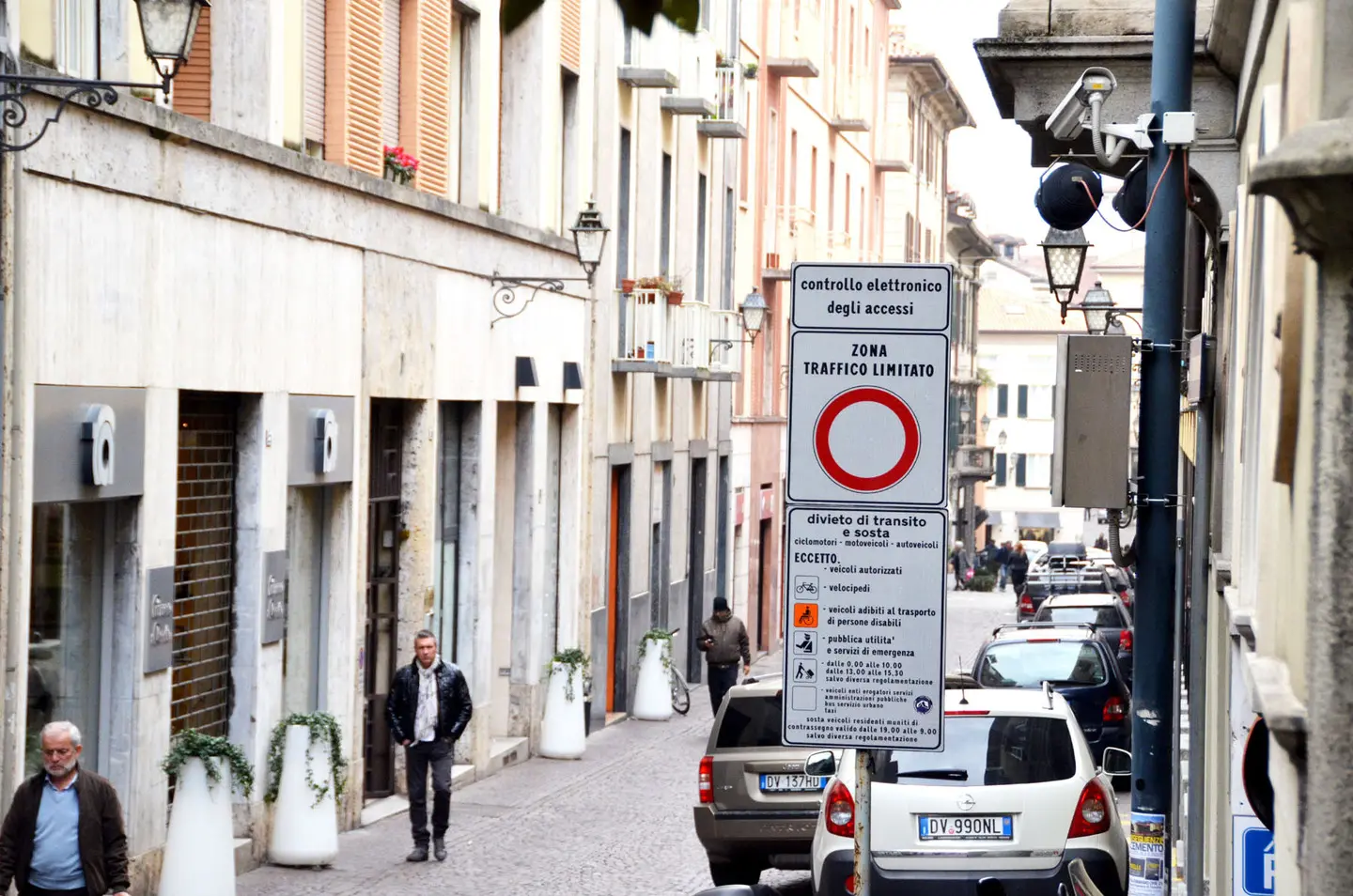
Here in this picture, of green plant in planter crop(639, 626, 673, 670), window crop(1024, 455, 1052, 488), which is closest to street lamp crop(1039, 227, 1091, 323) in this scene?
green plant in planter crop(639, 626, 673, 670)

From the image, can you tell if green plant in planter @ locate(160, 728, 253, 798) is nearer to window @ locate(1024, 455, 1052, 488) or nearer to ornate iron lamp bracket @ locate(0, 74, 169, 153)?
ornate iron lamp bracket @ locate(0, 74, 169, 153)

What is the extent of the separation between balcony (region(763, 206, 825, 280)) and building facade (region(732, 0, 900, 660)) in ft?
0.12

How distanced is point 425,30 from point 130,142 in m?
7.29

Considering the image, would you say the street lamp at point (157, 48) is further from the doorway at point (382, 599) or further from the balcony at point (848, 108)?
the balcony at point (848, 108)

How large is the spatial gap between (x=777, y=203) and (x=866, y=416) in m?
35.9

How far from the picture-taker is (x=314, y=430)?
17.1 m

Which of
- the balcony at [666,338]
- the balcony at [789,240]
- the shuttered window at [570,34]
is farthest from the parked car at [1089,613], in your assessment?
the shuttered window at [570,34]

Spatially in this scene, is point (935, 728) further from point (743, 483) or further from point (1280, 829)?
point (743, 483)

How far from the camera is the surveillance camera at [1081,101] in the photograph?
9.65 meters

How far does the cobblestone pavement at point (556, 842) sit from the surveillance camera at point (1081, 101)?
7.52 meters

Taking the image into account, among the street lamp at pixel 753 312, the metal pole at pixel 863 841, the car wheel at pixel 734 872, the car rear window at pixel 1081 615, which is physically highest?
the street lamp at pixel 753 312

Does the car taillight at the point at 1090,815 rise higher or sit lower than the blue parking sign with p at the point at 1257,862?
lower

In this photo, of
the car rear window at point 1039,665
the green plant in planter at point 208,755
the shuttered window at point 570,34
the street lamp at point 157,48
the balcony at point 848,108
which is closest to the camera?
the street lamp at point 157,48

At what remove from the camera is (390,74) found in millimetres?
19719
